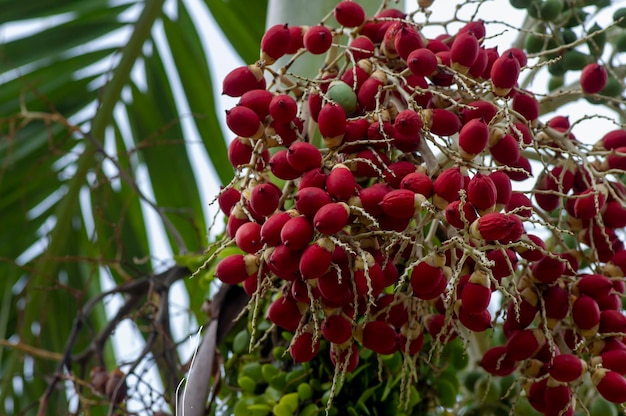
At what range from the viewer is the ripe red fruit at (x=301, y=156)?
0.70m

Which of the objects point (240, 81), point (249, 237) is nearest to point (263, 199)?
point (249, 237)

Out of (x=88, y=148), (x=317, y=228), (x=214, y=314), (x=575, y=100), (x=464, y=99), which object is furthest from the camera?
(x=88, y=148)

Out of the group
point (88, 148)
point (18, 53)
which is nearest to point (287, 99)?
point (88, 148)

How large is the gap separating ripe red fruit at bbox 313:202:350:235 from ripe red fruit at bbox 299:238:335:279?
1 cm

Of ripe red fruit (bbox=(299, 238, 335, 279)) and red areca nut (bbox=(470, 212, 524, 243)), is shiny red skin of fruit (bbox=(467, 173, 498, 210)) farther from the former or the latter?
ripe red fruit (bbox=(299, 238, 335, 279))

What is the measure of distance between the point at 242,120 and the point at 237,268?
128 millimetres

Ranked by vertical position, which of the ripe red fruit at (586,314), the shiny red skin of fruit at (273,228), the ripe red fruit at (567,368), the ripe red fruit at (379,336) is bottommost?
the ripe red fruit at (567,368)

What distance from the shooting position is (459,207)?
0.65m

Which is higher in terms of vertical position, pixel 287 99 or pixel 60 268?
pixel 287 99

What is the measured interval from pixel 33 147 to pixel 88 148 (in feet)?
0.40

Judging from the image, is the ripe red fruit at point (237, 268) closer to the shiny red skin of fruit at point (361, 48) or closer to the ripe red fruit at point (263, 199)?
the ripe red fruit at point (263, 199)

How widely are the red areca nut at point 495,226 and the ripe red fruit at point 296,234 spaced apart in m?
0.13

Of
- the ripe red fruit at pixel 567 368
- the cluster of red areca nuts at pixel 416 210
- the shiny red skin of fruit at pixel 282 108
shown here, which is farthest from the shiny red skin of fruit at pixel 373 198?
the ripe red fruit at pixel 567 368

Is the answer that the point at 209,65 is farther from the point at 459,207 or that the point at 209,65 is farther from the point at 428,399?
the point at 459,207
